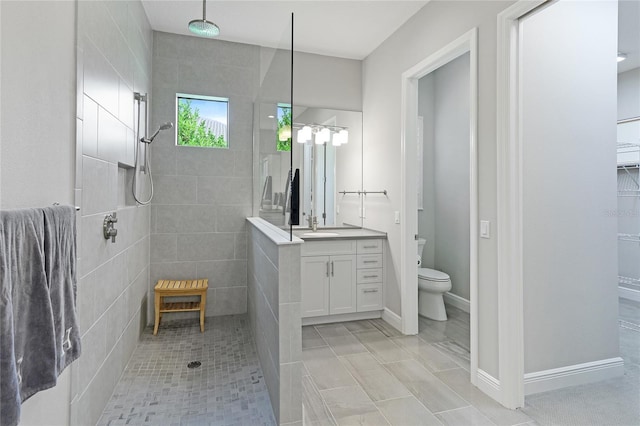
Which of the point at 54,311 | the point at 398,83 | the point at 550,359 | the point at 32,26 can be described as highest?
the point at 398,83

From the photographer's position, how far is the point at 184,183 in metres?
3.44

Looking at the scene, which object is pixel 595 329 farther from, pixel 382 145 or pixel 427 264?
pixel 382 145

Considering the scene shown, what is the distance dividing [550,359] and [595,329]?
0.45 meters

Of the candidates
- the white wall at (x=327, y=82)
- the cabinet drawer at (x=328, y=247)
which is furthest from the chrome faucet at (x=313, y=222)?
the white wall at (x=327, y=82)

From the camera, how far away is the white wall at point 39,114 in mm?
1021

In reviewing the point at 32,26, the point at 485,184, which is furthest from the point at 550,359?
the point at 32,26

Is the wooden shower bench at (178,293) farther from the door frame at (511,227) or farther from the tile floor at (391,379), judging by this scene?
the door frame at (511,227)

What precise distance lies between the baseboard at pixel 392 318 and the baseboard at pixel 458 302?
0.97 meters

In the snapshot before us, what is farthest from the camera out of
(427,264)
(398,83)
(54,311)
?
(427,264)

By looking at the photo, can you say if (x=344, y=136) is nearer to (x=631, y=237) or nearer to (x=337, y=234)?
(x=337, y=234)

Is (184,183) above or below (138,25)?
below

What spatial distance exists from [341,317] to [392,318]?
1.66 ft

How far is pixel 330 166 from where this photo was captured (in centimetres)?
387

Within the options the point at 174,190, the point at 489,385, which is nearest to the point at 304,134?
the point at 174,190
